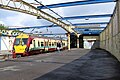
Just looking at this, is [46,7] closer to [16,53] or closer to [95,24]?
[16,53]

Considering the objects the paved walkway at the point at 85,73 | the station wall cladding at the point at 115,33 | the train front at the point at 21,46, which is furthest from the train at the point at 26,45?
the paved walkway at the point at 85,73

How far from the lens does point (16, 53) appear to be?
2900 cm

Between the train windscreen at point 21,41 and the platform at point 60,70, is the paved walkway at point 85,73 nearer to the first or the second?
the platform at point 60,70

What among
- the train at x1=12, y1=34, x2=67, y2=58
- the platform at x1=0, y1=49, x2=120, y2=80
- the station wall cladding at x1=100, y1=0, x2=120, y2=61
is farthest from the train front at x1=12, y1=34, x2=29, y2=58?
the station wall cladding at x1=100, y1=0, x2=120, y2=61

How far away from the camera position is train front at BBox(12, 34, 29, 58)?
28873 mm

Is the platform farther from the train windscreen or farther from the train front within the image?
the train windscreen

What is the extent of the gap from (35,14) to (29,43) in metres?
5.45

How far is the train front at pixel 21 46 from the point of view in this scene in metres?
28.9

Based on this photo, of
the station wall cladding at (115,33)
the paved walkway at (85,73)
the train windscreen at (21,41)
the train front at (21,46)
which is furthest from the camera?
the train windscreen at (21,41)

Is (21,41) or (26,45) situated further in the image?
(21,41)

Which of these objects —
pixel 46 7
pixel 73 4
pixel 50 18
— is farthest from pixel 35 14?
pixel 50 18

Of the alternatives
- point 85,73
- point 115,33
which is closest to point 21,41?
point 115,33

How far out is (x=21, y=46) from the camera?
29266 millimetres

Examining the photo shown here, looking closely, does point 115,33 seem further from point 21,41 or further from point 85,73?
point 21,41
